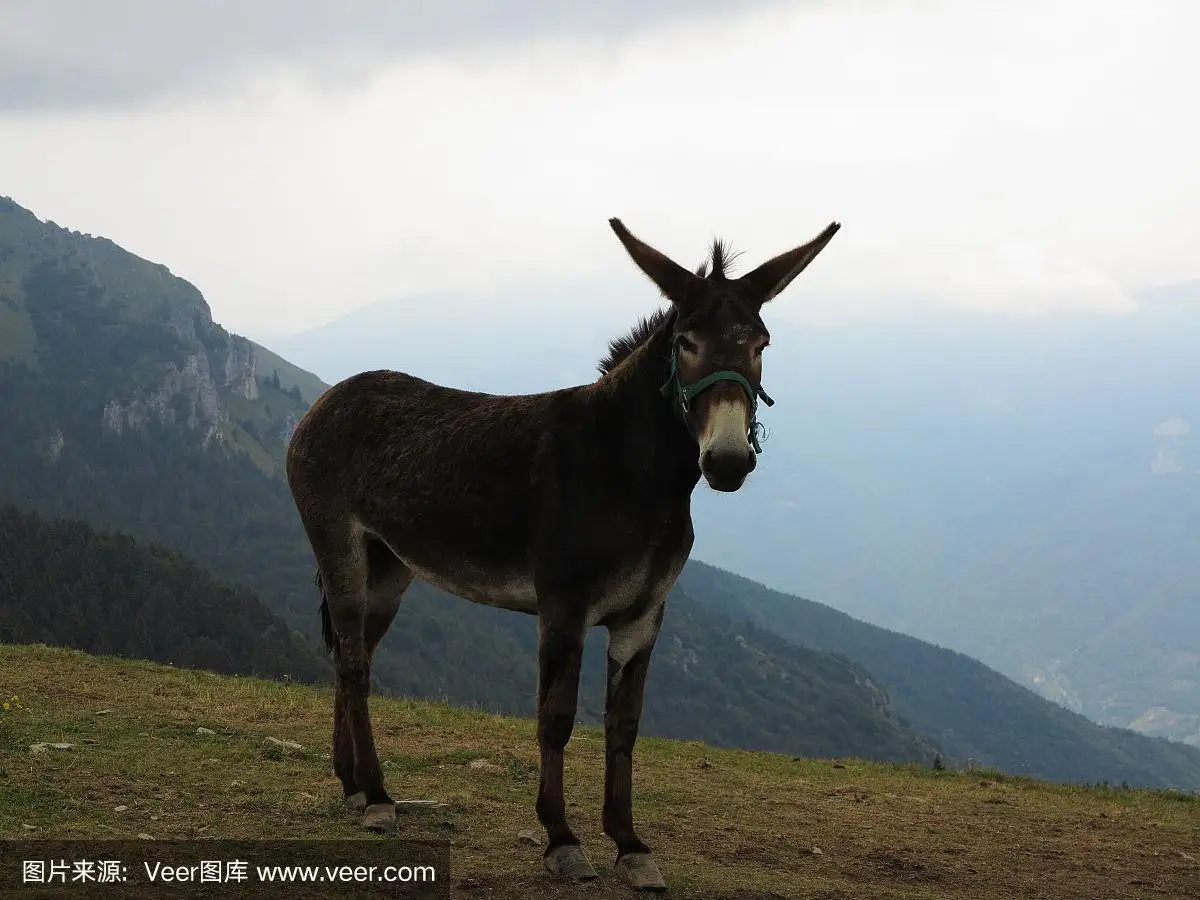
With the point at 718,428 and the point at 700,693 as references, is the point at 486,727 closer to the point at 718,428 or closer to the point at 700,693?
the point at 718,428

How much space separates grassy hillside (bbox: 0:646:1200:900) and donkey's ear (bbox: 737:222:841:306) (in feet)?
14.3

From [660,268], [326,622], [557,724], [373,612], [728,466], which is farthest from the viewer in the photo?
[326,622]

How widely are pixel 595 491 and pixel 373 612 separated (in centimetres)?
332

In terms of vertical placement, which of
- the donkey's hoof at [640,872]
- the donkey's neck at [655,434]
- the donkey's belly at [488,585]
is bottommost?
the donkey's hoof at [640,872]

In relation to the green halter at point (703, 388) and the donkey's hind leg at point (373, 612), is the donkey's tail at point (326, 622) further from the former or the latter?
the green halter at point (703, 388)

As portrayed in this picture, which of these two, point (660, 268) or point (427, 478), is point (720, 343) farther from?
point (427, 478)

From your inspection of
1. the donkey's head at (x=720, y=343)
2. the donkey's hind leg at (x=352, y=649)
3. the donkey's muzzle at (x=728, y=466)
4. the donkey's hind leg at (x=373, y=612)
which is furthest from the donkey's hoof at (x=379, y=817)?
the donkey's muzzle at (x=728, y=466)

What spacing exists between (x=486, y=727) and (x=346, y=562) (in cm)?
690

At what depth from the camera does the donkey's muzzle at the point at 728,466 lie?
7219mm

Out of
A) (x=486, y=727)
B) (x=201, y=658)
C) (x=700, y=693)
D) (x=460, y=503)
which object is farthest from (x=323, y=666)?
(x=460, y=503)

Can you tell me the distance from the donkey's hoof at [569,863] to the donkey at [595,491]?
10 mm

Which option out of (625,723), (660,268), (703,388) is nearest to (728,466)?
(703,388)

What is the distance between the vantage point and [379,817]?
9633mm

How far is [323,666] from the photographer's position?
111875mm
